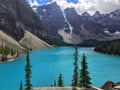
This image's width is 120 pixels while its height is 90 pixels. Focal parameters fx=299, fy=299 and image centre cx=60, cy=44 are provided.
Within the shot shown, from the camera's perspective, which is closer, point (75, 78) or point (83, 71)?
point (83, 71)

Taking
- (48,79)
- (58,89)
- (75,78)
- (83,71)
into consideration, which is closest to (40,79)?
(48,79)

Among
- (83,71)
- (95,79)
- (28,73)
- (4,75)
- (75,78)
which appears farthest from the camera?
(4,75)

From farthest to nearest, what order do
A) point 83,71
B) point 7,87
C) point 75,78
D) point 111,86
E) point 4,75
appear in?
point 4,75
point 7,87
point 75,78
point 83,71
point 111,86

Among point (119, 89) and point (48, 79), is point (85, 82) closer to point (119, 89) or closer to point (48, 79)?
point (119, 89)

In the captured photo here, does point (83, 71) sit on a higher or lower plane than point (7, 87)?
higher

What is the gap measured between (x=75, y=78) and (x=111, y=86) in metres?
27.6

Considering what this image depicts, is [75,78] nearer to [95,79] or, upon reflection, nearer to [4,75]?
[95,79]

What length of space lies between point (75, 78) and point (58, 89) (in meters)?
29.2

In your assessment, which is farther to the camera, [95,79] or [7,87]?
[95,79]

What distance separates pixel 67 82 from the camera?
138250mm

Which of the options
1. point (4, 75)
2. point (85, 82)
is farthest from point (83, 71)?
point (4, 75)

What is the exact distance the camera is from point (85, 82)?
87.4 m

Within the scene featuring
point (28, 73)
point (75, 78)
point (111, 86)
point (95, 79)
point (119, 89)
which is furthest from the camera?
point (95, 79)

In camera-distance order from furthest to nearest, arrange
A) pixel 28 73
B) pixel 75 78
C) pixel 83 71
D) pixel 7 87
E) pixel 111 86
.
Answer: pixel 7 87
pixel 75 78
pixel 83 71
pixel 28 73
pixel 111 86
